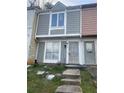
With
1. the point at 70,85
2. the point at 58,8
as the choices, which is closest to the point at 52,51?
the point at 58,8

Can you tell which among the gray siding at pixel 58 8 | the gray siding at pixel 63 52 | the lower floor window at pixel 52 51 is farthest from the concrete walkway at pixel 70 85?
the gray siding at pixel 58 8

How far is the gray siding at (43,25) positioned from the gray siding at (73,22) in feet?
2.48

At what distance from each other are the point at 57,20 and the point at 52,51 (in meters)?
1.04

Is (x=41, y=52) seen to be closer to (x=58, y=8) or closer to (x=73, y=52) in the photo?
(x=73, y=52)

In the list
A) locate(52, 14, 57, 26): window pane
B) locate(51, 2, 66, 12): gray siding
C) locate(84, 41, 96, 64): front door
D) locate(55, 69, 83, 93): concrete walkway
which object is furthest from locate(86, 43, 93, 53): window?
locate(55, 69, 83, 93): concrete walkway

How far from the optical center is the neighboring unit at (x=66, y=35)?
526 centimetres

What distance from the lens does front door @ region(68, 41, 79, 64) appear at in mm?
5324

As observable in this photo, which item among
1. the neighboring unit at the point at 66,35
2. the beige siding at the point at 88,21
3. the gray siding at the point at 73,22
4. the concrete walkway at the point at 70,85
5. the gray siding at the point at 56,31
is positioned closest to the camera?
the concrete walkway at the point at 70,85

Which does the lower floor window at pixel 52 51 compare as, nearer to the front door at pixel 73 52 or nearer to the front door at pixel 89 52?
the front door at pixel 73 52

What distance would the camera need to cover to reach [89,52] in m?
5.27
